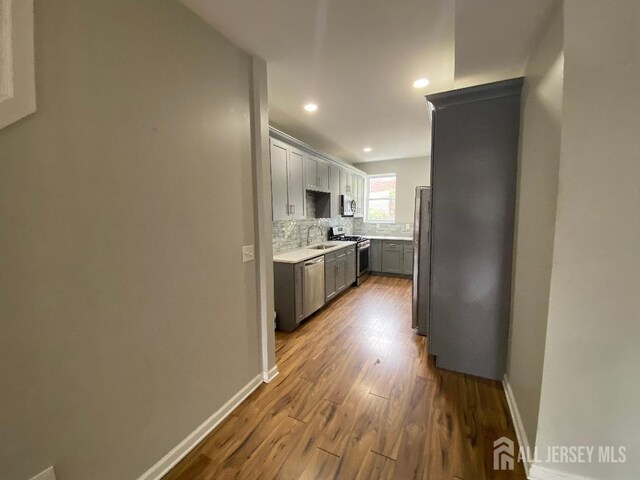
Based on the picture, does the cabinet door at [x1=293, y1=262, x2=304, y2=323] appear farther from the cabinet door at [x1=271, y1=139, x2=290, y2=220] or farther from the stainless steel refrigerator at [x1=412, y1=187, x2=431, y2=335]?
the stainless steel refrigerator at [x1=412, y1=187, x2=431, y2=335]

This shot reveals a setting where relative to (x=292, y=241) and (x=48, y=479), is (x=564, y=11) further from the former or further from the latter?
(x=292, y=241)

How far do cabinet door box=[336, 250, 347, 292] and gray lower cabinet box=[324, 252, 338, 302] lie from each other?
12cm

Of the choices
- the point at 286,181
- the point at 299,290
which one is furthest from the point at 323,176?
the point at 299,290

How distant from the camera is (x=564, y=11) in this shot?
114 centimetres

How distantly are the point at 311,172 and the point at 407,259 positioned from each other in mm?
2958

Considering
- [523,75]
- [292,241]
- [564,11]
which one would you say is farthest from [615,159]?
[292,241]

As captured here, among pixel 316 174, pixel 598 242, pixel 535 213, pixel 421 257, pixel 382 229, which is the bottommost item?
pixel 421 257

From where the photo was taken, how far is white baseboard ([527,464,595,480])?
4.20ft

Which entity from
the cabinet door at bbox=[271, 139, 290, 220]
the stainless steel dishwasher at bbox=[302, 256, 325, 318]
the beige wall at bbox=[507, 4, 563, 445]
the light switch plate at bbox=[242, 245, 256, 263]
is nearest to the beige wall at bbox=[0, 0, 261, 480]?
the light switch plate at bbox=[242, 245, 256, 263]

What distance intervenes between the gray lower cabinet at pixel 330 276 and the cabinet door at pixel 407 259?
2146 mm

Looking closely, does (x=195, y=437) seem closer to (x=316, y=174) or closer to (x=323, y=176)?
(x=316, y=174)

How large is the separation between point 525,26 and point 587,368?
189 cm

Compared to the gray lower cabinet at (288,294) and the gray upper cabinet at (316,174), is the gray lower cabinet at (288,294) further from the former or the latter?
the gray upper cabinet at (316,174)

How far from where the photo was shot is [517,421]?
166cm
